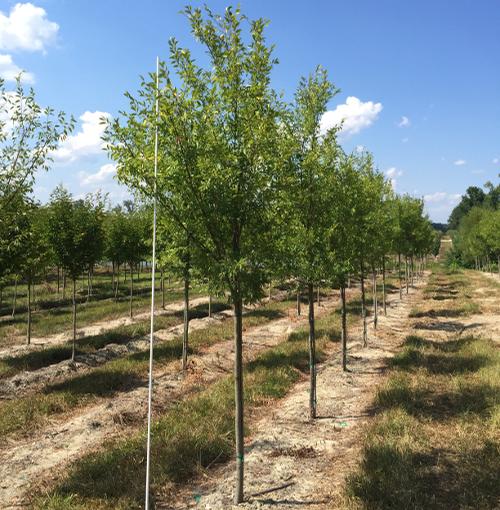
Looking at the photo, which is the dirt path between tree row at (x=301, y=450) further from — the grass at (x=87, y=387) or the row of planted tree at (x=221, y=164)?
the grass at (x=87, y=387)

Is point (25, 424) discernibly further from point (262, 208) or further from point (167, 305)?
point (167, 305)

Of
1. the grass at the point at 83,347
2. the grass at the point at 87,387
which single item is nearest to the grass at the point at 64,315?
the grass at the point at 87,387

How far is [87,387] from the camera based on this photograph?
14.1m

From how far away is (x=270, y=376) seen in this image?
47.2ft

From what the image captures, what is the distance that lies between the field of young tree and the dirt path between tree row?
47 mm

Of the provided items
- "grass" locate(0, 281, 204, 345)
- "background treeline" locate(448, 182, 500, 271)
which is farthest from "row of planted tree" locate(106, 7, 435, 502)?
"background treeline" locate(448, 182, 500, 271)

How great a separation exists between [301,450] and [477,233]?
6193cm

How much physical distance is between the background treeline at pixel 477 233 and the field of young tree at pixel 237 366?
114 feet

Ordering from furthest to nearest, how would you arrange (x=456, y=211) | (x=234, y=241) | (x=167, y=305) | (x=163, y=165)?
(x=456, y=211) < (x=167, y=305) < (x=234, y=241) < (x=163, y=165)

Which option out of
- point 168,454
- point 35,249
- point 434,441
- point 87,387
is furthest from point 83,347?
point 434,441

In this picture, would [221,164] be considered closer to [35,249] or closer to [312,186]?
[312,186]

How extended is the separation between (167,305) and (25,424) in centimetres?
2186

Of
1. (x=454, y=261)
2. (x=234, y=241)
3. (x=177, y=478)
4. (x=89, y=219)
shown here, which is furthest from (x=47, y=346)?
(x=454, y=261)

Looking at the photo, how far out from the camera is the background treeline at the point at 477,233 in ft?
167
